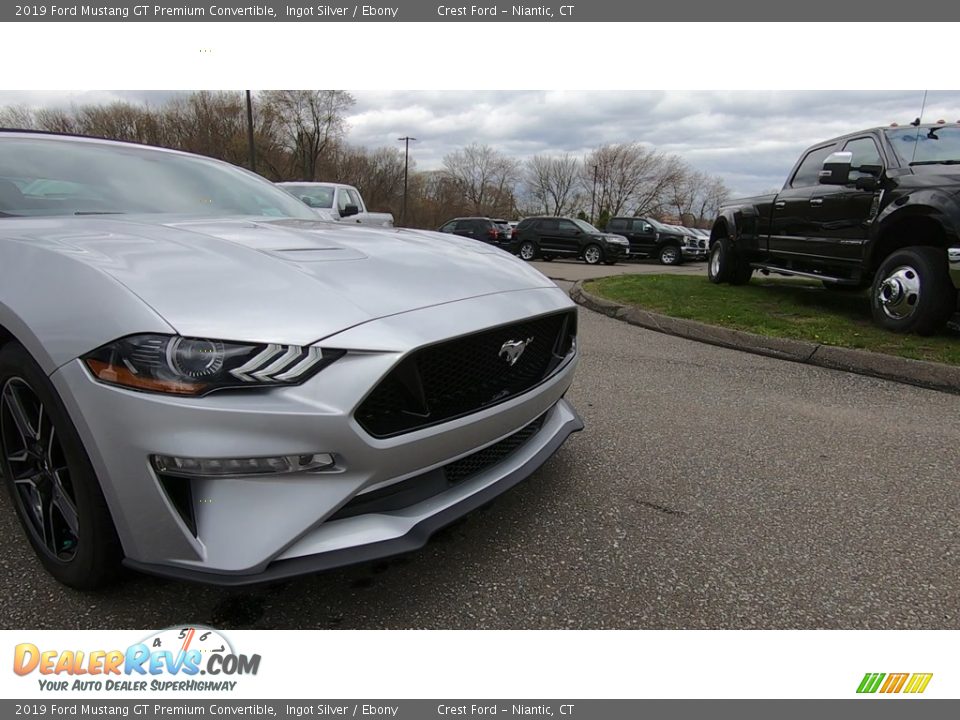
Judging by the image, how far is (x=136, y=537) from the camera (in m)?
1.43

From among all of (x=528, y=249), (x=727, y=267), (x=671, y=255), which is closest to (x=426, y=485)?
(x=727, y=267)

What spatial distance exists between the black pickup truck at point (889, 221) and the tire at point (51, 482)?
5.92 metres

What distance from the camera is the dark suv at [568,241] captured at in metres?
19.7

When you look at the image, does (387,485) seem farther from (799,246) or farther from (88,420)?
(799,246)

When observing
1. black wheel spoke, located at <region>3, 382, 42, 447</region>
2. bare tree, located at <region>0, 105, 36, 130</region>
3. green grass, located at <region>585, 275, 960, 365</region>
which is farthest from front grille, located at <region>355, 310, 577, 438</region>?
bare tree, located at <region>0, 105, 36, 130</region>

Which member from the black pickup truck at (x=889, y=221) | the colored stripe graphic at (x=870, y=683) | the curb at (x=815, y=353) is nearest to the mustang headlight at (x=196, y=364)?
the colored stripe graphic at (x=870, y=683)

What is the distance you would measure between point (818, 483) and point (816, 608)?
40.4 inches

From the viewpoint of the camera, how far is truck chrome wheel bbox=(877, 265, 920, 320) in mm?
4938

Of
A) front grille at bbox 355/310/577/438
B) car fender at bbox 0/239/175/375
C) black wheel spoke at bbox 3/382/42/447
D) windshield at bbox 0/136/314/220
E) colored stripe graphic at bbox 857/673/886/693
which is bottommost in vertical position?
colored stripe graphic at bbox 857/673/886/693

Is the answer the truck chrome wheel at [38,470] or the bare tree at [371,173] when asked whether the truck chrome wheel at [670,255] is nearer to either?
the truck chrome wheel at [38,470]

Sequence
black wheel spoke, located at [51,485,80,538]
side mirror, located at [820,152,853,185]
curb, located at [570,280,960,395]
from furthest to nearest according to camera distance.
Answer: side mirror, located at [820,152,853,185] → curb, located at [570,280,960,395] → black wheel spoke, located at [51,485,80,538]

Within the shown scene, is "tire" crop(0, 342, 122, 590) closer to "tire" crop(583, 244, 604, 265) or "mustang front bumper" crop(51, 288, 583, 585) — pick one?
"mustang front bumper" crop(51, 288, 583, 585)

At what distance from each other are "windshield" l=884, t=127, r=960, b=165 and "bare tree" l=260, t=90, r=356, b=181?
42040 mm

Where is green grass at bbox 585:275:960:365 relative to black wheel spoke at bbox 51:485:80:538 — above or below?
above
